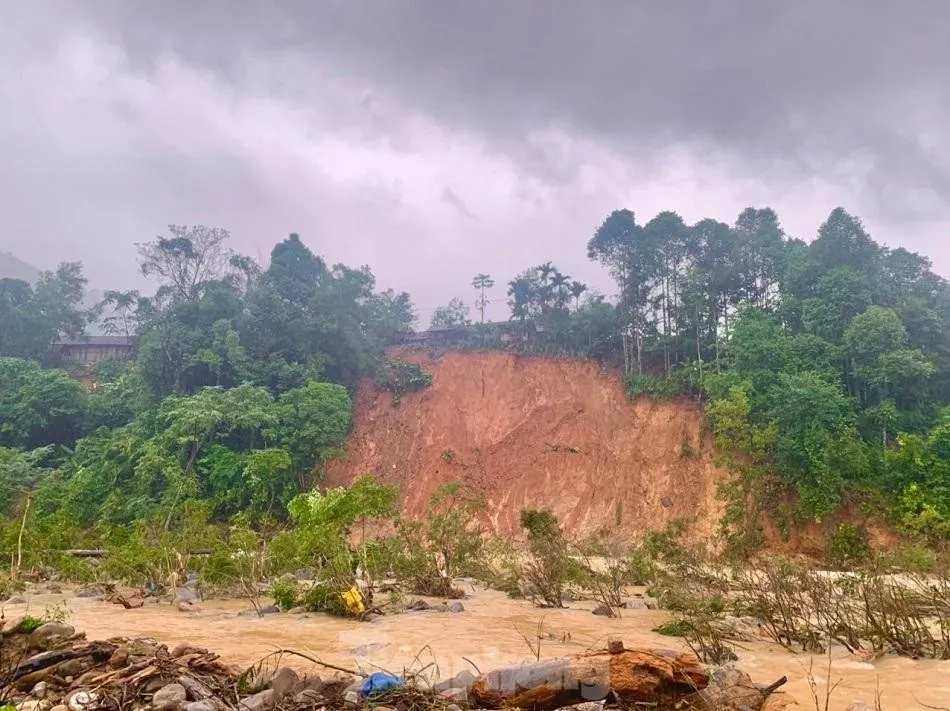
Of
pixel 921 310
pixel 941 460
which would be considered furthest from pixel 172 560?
pixel 921 310

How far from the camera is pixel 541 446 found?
30.6 metres

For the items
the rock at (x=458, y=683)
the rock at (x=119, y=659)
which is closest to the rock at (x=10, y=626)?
the rock at (x=119, y=659)

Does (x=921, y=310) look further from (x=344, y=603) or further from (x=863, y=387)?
(x=344, y=603)

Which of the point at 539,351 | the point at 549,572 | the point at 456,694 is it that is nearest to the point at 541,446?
the point at 539,351

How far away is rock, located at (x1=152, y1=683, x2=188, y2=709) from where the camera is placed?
17.1 ft

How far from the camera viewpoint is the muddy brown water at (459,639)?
6.58m

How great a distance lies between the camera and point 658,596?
12859 millimetres

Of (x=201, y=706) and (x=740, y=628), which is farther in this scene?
(x=740, y=628)

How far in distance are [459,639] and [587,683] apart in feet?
15.9

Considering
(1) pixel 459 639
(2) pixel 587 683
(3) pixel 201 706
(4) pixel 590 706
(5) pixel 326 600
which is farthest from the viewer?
(5) pixel 326 600

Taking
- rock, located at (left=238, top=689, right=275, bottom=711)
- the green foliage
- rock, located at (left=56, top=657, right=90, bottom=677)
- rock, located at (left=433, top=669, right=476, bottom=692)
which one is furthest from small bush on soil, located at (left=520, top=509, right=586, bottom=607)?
the green foliage

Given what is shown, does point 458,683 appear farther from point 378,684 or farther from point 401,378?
point 401,378

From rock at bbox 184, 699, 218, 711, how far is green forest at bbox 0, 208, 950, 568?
1249 centimetres

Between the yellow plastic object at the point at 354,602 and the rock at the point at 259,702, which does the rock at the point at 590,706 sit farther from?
the yellow plastic object at the point at 354,602
